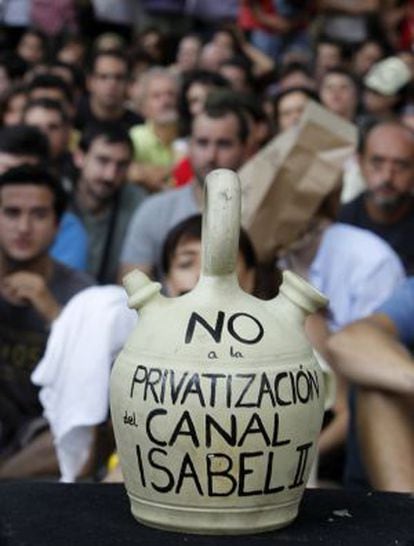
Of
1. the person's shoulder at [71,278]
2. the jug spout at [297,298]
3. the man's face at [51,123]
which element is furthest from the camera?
the man's face at [51,123]

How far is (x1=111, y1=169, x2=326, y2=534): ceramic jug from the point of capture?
2154 millimetres

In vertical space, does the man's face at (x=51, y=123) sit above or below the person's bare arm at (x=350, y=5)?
below

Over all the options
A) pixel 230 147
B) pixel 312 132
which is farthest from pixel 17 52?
pixel 312 132

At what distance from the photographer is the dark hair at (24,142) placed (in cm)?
574

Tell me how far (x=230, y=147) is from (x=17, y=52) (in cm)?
534

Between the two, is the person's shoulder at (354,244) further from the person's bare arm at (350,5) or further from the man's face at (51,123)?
the person's bare arm at (350,5)

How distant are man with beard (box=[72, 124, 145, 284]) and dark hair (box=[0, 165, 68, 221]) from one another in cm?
123

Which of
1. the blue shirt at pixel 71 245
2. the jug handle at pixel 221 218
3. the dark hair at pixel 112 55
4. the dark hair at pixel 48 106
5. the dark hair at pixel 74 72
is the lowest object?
the blue shirt at pixel 71 245

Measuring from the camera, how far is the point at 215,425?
2146 millimetres

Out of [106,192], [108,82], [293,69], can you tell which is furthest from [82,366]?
[293,69]

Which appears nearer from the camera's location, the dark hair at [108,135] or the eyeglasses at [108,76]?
the dark hair at [108,135]

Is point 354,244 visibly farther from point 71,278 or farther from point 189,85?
point 189,85

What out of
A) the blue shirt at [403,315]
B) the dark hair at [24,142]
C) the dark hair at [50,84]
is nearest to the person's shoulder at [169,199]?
the dark hair at [24,142]

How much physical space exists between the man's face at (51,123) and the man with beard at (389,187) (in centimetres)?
161
